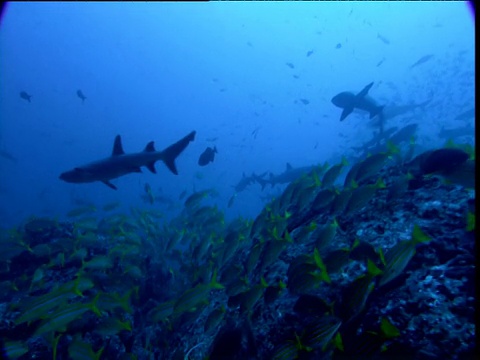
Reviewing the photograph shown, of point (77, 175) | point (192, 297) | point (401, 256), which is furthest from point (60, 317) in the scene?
point (401, 256)

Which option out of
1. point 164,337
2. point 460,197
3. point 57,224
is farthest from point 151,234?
point 460,197

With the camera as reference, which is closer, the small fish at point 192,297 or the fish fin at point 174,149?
the small fish at point 192,297

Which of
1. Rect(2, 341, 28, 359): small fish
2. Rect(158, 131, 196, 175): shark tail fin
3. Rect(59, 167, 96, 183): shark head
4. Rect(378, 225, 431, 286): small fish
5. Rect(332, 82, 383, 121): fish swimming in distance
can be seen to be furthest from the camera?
Rect(332, 82, 383, 121): fish swimming in distance

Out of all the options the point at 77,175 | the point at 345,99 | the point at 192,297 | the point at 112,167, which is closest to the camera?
the point at 192,297

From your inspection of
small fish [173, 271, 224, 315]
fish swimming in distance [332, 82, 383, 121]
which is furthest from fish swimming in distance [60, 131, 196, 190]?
fish swimming in distance [332, 82, 383, 121]

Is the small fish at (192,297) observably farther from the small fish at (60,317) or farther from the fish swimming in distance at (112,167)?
the fish swimming in distance at (112,167)

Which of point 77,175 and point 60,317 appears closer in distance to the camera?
point 60,317

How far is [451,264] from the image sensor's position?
3.00m

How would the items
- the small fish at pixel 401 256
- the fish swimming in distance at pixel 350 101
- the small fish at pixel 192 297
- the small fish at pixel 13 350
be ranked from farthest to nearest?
the fish swimming in distance at pixel 350 101
the small fish at pixel 192 297
the small fish at pixel 13 350
the small fish at pixel 401 256

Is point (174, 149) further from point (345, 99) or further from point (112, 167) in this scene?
point (345, 99)

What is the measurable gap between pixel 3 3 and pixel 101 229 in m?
8.81

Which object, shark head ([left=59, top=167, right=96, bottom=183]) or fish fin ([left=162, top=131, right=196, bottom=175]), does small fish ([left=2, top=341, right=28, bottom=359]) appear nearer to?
shark head ([left=59, top=167, right=96, bottom=183])

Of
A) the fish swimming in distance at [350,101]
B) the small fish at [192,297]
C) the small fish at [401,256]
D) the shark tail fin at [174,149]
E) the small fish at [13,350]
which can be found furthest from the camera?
the fish swimming in distance at [350,101]

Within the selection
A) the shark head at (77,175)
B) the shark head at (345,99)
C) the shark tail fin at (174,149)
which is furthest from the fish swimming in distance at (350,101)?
the shark head at (77,175)
